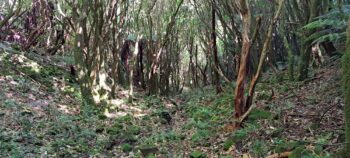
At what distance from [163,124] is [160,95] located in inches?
243

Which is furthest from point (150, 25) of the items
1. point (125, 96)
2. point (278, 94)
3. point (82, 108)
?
point (278, 94)

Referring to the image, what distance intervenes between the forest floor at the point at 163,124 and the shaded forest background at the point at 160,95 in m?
0.02

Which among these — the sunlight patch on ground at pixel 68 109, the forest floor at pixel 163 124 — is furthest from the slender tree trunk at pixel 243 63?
the sunlight patch on ground at pixel 68 109

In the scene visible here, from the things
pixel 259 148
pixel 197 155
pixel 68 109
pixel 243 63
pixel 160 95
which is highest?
pixel 243 63

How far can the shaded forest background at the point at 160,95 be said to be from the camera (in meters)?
6.79

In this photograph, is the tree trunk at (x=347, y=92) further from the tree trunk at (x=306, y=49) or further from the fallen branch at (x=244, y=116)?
the tree trunk at (x=306, y=49)

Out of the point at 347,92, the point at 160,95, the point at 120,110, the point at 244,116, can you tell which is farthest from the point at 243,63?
the point at 160,95

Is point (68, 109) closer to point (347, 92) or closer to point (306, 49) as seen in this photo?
point (306, 49)

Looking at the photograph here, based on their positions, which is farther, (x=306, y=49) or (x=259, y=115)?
(x=306, y=49)

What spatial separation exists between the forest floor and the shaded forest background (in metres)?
0.02

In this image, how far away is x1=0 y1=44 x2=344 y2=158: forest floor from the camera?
21.3ft

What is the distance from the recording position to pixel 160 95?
54.0ft

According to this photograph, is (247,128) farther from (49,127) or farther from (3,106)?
(3,106)

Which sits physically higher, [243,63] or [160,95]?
[243,63]
